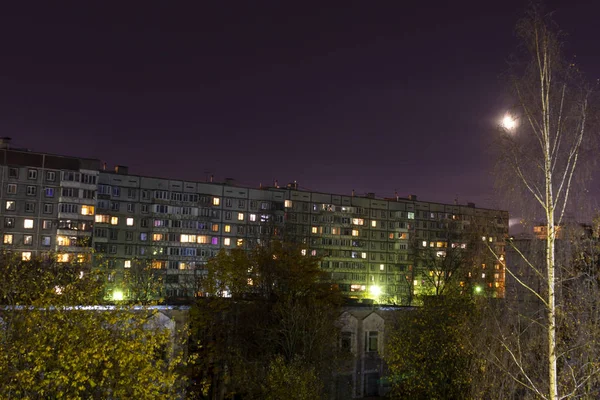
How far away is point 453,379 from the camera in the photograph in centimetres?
3400

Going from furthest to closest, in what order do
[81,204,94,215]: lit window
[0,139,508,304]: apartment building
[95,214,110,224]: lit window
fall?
1. [95,214,110,224]: lit window
2. [81,204,94,215]: lit window
3. [0,139,508,304]: apartment building

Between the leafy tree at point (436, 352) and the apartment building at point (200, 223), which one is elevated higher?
the apartment building at point (200, 223)

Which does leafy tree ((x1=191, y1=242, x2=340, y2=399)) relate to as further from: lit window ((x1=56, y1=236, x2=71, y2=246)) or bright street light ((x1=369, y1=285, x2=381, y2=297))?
bright street light ((x1=369, y1=285, x2=381, y2=297))

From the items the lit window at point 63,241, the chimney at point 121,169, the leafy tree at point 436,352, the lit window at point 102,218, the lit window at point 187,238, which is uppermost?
the chimney at point 121,169

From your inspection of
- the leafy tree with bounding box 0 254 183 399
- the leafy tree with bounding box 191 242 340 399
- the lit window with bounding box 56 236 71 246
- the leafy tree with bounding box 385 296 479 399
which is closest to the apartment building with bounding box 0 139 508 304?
the lit window with bounding box 56 236 71 246

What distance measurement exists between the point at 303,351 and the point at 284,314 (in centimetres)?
386

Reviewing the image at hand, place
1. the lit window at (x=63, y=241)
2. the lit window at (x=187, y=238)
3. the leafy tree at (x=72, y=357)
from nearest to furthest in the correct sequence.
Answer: the leafy tree at (x=72, y=357)
the lit window at (x=63, y=241)
the lit window at (x=187, y=238)

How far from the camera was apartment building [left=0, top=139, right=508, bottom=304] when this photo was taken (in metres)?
81.7

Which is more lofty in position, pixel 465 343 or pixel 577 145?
pixel 577 145

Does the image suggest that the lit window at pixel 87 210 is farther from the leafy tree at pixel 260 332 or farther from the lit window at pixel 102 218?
the leafy tree at pixel 260 332

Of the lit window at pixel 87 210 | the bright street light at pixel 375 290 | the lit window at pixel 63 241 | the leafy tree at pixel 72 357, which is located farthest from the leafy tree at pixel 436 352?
the bright street light at pixel 375 290

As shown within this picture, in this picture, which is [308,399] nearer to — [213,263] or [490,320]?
[490,320]

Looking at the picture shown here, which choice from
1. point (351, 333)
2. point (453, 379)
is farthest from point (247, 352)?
point (453, 379)

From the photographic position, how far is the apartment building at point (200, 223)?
81.7 meters
